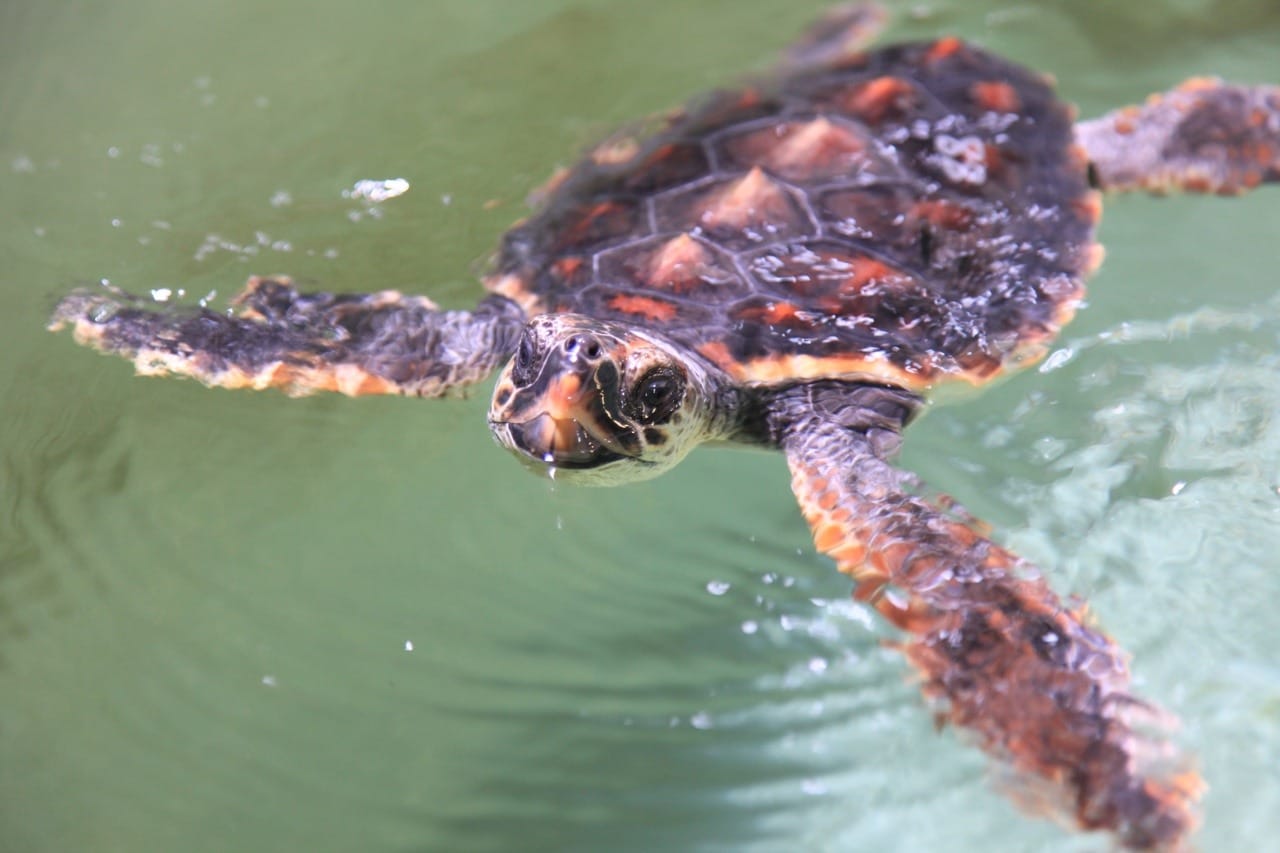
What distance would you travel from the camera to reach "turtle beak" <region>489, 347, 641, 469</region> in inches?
86.7

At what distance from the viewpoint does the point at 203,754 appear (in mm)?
2354

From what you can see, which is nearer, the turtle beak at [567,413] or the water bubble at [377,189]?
the turtle beak at [567,413]

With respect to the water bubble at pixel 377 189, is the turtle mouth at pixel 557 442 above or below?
above

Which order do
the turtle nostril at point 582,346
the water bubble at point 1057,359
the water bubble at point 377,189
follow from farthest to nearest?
the water bubble at point 377,189 → the water bubble at point 1057,359 → the turtle nostril at point 582,346

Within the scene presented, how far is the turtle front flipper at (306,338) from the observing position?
2762 millimetres

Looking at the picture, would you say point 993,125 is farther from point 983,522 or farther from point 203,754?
point 203,754

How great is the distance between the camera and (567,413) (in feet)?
7.25

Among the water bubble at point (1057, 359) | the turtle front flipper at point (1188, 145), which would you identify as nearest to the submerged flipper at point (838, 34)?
the turtle front flipper at point (1188, 145)

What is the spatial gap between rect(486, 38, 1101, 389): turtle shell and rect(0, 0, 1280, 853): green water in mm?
307

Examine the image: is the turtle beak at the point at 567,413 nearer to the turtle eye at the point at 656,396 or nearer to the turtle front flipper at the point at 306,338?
the turtle eye at the point at 656,396

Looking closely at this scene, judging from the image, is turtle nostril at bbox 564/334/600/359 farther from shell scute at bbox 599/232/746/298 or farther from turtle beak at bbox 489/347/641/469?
shell scute at bbox 599/232/746/298

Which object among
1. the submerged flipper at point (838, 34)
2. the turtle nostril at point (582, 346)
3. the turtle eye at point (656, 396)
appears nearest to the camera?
the turtle nostril at point (582, 346)

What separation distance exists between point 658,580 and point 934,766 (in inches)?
31.6

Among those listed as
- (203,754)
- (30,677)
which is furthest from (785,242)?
(30,677)
